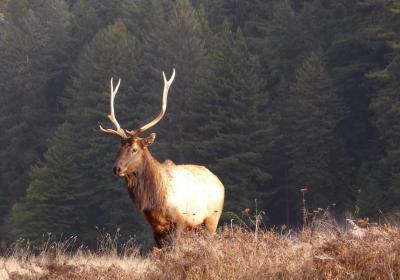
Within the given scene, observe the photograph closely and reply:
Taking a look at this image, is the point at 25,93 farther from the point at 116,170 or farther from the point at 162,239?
the point at 162,239

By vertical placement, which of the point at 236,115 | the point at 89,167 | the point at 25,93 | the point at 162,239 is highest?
the point at 162,239

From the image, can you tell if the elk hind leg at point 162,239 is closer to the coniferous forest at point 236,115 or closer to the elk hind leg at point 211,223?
the elk hind leg at point 211,223

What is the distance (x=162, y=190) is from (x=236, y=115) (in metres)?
38.2

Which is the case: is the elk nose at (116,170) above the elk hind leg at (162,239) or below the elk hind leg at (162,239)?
above

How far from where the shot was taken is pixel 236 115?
163 feet

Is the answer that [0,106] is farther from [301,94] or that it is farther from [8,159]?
[301,94]

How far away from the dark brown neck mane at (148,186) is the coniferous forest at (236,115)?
27.4 m

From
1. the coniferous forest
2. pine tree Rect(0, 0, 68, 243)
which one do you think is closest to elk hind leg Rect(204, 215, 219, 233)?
the coniferous forest

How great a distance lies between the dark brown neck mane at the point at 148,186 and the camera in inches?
460

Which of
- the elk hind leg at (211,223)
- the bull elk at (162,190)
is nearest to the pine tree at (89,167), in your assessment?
the elk hind leg at (211,223)

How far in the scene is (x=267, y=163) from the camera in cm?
5088

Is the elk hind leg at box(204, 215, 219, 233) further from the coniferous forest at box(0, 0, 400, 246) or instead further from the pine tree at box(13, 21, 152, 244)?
the pine tree at box(13, 21, 152, 244)

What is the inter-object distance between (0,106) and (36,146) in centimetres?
395

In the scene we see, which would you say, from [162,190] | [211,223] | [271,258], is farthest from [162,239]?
[271,258]
